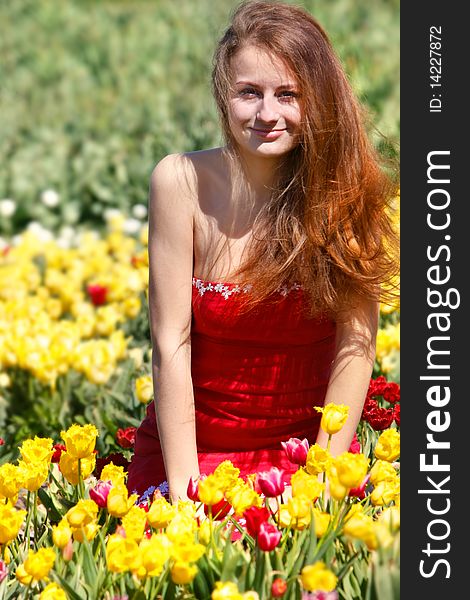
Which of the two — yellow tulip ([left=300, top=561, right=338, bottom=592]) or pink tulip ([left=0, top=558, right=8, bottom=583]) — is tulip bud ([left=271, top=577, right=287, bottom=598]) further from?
pink tulip ([left=0, top=558, right=8, bottom=583])

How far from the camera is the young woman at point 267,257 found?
2477 mm

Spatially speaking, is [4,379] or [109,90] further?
[109,90]

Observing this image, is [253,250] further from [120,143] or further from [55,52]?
[55,52]

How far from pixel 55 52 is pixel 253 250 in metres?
6.85

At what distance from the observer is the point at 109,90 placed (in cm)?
816

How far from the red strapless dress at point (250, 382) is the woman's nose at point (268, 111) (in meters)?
0.42

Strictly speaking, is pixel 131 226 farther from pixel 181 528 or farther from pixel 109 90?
pixel 181 528

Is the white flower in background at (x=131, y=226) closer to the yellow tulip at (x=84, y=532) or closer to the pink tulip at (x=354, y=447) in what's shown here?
the pink tulip at (x=354, y=447)

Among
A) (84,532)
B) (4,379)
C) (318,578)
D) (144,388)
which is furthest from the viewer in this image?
(4,379)

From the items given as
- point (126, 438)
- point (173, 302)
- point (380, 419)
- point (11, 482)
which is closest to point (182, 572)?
point (11, 482)

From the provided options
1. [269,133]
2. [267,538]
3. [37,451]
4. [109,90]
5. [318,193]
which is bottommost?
[267,538]

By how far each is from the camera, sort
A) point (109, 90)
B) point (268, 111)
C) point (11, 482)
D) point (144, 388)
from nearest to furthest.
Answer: point (11, 482) → point (268, 111) → point (144, 388) → point (109, 90)

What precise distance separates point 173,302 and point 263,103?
1.68 feet

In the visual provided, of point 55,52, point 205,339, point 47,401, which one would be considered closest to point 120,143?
point 55,52
